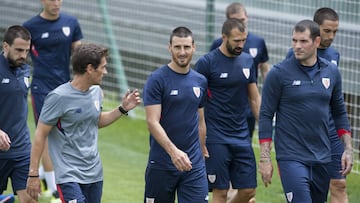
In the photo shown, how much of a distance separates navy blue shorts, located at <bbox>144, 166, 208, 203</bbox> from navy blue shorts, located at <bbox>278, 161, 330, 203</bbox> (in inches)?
29.5

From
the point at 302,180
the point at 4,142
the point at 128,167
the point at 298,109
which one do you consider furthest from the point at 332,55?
the point at 128,167

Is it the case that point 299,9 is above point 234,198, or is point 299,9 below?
above

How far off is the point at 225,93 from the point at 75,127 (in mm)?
2260

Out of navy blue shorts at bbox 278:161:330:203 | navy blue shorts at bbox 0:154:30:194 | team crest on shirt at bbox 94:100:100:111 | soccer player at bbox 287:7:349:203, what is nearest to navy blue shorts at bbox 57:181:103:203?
team crest on shirt at bbox 94:100:100:111

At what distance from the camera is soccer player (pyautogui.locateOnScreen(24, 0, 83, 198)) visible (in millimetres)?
11836

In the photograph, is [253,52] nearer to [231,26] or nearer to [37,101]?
[231,26]

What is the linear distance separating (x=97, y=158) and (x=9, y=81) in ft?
4.59

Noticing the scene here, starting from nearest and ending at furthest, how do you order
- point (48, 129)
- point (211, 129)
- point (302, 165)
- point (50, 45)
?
point (48, 129) < point (302, 165) < point (211, 129) < point (50, 45)

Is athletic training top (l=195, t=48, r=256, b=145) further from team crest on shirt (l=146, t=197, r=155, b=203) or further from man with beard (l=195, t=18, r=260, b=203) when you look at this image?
team crest on shirt (l=146, t=197, r=155, b=203)

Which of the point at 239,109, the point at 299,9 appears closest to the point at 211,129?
the point at 239,109

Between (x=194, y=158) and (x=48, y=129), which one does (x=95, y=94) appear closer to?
(x=48, y=129)

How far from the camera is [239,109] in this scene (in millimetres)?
10414

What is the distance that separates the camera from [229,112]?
10.4 meters

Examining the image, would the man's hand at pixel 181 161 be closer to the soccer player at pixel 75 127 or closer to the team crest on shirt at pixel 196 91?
the soccer player at pixel 75 127
